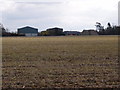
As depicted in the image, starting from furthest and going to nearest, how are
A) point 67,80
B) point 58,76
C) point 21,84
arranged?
point 58,76
point 67,80
point 21,84

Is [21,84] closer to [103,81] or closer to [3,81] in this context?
[3,81]

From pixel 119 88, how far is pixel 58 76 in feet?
9.91

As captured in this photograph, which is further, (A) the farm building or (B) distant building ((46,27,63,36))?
(A) the farm building

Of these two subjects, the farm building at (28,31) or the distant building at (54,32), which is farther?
the farm building at (28,31)

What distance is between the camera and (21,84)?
404 inches

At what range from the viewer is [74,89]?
30.9 feet

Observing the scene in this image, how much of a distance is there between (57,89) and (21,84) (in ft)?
4.78

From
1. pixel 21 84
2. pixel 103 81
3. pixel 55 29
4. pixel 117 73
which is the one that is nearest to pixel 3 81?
pixel 21 84

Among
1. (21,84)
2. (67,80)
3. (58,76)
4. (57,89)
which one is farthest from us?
(58,76)

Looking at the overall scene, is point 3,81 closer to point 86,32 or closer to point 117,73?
point 117,73

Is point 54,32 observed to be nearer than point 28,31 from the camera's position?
Yes

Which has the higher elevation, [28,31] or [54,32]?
[28,31]

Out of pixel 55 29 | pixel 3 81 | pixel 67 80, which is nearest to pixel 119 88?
pixel 67 80

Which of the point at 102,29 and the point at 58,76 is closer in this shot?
the point at 58,76
